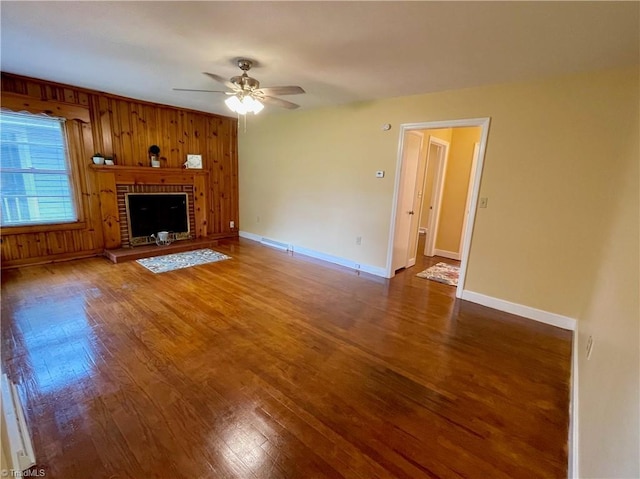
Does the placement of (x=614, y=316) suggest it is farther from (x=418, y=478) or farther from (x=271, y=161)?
(x=271, y=161)

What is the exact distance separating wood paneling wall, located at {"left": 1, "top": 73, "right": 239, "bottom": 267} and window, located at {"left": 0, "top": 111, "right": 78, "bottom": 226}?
129mm

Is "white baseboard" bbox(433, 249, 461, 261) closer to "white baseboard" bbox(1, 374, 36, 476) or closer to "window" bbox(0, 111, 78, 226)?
"white baseboard" bbox(1, 374, 36, 476)

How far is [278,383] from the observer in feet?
6.63

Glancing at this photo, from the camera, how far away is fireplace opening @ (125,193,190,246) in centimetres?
487

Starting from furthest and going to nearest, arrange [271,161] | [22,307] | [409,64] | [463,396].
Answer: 1. [271,161]
2. [22,307]
3. [409,64]
4. [463,396]

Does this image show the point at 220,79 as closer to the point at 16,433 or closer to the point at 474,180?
the point at 16,433

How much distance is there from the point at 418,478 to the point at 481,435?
0.51 metres

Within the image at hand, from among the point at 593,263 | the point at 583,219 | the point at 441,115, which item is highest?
the point at 441,115

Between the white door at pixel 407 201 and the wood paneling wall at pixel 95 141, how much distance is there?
381 cm

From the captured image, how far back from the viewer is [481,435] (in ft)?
5.48

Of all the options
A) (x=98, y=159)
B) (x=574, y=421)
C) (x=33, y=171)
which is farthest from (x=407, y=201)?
(x=33, y=171)

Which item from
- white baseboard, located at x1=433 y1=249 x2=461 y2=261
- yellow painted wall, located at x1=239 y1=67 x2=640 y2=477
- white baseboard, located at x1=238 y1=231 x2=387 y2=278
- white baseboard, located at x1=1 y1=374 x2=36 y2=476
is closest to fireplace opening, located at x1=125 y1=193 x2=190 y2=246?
white baseboard, located at x1=238 y1=231 x2=387 y2=278

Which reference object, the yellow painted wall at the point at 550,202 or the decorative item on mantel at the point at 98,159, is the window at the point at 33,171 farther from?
the yellow painted wall at the point at 550,202

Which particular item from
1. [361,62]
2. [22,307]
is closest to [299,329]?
[361,62]
